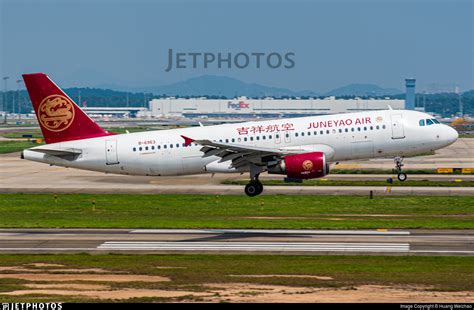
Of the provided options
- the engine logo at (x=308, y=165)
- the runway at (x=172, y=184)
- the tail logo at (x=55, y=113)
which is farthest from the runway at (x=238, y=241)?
the runway at (x=172, y=184)

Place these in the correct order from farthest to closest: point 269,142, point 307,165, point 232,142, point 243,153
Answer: point 232,142
point 269,142
point 243,153
point 307,165

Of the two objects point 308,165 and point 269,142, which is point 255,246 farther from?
point 269,142

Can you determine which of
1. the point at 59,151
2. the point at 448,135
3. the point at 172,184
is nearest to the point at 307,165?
the point at 448,135

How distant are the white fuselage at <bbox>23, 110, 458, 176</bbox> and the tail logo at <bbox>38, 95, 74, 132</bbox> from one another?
126cm

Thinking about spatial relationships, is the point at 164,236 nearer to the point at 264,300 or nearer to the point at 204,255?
the point at 204,255

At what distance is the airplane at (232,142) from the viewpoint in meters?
56.3

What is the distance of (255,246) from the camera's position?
4566 cm

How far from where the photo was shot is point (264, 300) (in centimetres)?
3225

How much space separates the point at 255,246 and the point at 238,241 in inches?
91.0

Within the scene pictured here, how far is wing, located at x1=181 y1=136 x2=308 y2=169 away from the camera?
54250mm

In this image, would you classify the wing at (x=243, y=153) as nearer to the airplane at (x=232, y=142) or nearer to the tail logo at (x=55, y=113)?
the airplane at (x=232, y=142)

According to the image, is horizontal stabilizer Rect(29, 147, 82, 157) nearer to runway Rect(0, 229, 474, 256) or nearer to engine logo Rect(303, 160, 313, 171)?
runway Rect(0, 229, 474, 256)

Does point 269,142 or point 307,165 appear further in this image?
point 269,142

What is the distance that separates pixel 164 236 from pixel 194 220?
780cm
